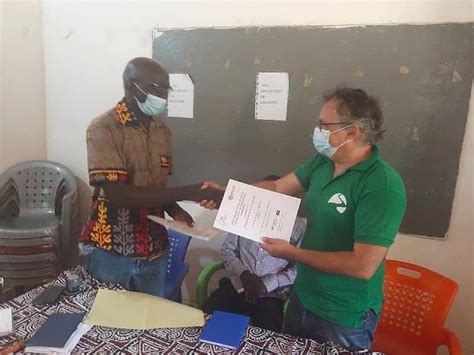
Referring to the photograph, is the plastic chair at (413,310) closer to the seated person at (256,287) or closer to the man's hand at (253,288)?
the seated person at (256,287)

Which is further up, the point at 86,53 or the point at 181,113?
the point at 86,53

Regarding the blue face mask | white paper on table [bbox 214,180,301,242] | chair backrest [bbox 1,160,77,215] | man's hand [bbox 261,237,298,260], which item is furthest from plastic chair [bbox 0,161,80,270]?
the blue face mask

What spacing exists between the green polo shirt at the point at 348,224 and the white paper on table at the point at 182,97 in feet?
3.20

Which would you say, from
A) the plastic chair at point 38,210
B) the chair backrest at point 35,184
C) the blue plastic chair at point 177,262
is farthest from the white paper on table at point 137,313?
the chair backrest at point 35,184

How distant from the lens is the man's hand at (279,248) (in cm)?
130

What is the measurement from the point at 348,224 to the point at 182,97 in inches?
49.5

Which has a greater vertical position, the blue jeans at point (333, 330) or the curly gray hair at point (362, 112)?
the curly gray hair at point (362, 112)

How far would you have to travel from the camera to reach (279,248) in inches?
51.1

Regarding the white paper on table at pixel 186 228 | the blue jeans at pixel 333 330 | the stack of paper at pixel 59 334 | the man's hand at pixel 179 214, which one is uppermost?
the man's hand at pixel 179 214

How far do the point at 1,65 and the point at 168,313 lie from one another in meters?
1.89

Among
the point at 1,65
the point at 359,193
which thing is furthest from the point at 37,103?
→ the point at 359,193

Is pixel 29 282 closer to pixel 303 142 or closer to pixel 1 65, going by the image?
pixel 1 65

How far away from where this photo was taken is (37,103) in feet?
7.63

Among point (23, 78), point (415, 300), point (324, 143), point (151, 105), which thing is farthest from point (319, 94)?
point (23, 78)
